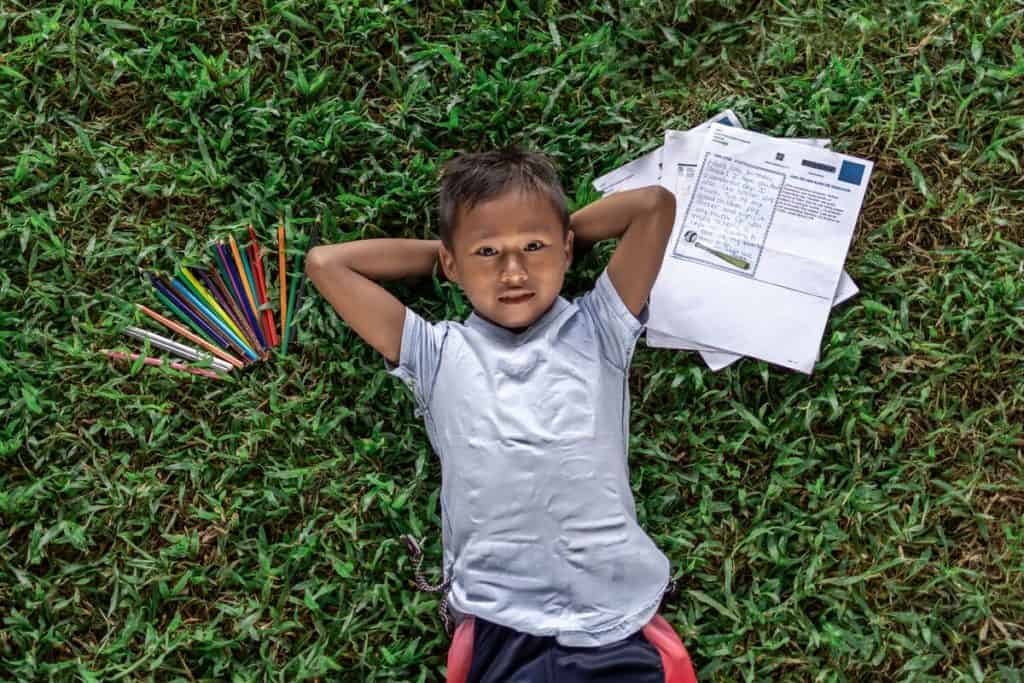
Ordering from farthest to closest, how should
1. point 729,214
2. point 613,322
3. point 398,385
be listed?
point 729,214
point 398,385
point 613,322

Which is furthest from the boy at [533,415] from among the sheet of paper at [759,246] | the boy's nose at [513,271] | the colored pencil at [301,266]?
the sheet of paper at [759,246]

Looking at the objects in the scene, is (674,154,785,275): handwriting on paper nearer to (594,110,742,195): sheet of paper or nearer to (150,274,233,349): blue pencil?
(594,110,742,195): sheet of paper

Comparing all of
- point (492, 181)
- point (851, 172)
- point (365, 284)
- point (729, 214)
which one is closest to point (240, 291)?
point (365, 284)

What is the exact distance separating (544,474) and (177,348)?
1152mm

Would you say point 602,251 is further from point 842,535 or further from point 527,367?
point 842,535

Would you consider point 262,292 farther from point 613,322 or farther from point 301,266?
point 613,322

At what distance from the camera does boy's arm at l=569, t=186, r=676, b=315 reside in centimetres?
223

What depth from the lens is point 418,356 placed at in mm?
2258

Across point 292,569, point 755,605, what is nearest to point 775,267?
point 755,605

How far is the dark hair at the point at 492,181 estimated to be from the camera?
7.06 ft

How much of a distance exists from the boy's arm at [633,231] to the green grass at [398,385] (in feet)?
0.68

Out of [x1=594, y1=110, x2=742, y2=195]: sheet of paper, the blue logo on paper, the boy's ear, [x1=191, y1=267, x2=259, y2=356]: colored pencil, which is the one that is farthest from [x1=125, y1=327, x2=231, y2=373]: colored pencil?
the blue logo on paper

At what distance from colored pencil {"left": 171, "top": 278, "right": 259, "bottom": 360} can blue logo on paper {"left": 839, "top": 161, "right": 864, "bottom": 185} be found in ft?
5.93

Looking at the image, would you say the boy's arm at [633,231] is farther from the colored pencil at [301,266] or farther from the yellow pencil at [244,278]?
the yellow pencil at [244,278]
